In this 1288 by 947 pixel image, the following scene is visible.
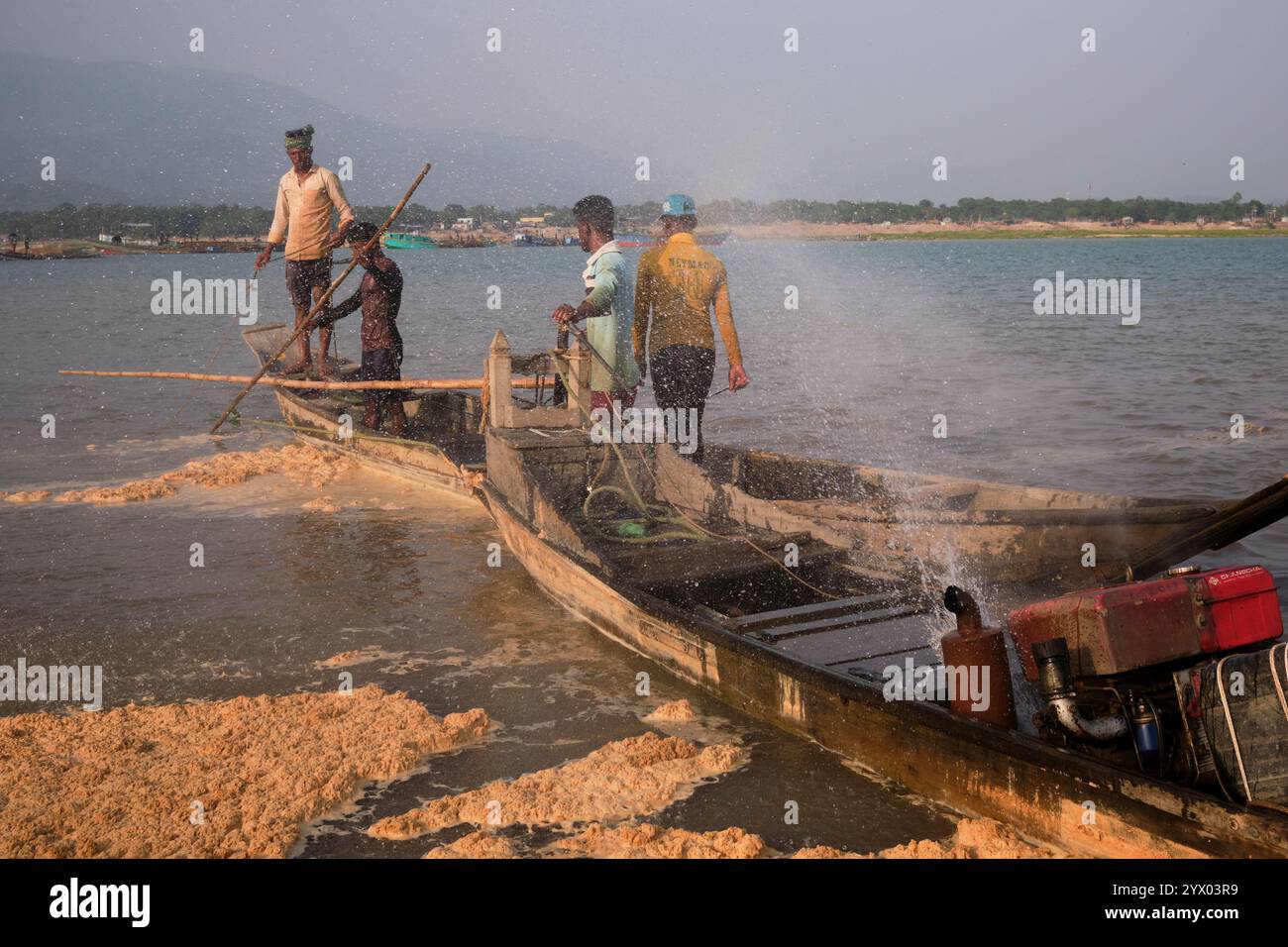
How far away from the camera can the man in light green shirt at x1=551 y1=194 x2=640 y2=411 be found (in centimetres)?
939

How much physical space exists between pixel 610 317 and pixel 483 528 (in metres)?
3.17

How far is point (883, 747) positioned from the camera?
555 cm

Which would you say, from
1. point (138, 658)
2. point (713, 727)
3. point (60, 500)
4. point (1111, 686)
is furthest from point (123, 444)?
point (1111, 686)

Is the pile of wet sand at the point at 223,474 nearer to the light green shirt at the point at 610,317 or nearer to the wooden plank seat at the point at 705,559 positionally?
the light green shirt at the point at 610,317

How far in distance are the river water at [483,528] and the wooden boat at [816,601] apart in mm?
325

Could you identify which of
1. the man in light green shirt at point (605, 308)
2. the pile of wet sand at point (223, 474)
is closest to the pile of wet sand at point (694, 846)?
the man in light green shirt at point (605, 308)

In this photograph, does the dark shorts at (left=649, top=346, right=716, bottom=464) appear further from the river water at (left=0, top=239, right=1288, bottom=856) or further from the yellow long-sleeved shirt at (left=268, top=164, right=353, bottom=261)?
the yellow long-sleeved shirt at (left=268, top=164, right=353, bottom=261)

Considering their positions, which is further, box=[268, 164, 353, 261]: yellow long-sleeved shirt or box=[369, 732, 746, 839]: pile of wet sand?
box=[268, 164, 353, 261]: yellow long-sleeved shirt

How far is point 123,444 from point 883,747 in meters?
15.0

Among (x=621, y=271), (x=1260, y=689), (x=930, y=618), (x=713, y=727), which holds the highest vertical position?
(x=621, y=271)

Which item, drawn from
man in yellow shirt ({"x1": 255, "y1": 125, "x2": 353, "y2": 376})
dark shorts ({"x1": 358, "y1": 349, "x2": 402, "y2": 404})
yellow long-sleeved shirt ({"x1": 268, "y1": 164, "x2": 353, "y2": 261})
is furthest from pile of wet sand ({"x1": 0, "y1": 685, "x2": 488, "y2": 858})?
yellow long-sleeved shirt ({"x1": 268, "y1": 164, "x2": 353, "y2": 261})

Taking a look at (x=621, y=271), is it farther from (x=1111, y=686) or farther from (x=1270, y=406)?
(x=1270, y=406)

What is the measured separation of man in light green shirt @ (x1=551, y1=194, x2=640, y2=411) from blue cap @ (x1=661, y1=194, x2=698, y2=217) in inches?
18.8

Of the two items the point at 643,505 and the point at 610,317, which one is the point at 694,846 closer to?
the point at 643,505
